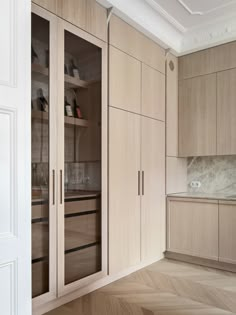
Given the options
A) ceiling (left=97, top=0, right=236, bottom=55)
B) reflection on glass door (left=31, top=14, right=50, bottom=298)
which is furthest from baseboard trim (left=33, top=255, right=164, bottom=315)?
ceiling (left=97, top=0, right=236, bottom=55)

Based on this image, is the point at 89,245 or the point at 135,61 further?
the point at 135,61

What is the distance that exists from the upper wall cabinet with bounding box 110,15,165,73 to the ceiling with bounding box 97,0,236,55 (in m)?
0.07

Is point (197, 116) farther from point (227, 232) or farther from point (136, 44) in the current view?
point (227, 232)

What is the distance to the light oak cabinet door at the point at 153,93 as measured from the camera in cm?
358

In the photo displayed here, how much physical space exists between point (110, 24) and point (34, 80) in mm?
1202

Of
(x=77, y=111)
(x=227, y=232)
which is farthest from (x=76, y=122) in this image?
(x=227, y=232)

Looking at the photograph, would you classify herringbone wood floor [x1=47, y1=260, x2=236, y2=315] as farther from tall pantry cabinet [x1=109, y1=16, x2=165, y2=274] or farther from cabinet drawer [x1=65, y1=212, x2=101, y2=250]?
cabinet drawer [x1=65, y1=212, x2=101, y2=250]

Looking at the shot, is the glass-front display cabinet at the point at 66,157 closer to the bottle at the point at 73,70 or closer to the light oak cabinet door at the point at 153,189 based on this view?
the bottle at the point at 73,70

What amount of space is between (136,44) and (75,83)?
1.15m

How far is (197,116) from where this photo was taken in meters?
4.02
